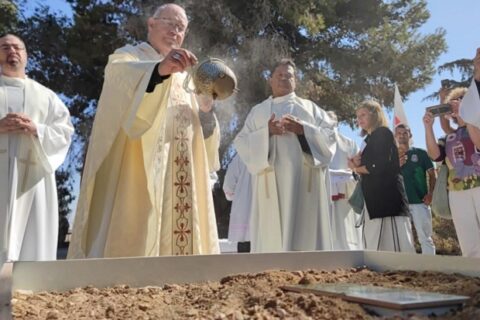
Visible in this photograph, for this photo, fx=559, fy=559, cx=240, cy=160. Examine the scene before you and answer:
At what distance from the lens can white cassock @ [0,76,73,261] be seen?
436 cm

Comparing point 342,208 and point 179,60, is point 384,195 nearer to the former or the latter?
point 179,60

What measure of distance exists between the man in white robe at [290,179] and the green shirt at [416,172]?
1366 millimetres

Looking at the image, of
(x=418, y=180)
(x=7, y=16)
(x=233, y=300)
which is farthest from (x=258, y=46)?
(x=233, y=300)

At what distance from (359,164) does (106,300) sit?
13.2ft

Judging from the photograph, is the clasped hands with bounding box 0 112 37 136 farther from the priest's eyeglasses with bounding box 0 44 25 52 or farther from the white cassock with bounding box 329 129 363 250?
the white cassock with bounding box 329 129 363 250

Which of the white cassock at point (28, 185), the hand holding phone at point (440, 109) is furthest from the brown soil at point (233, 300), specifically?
the white cassock at point (28, 185)

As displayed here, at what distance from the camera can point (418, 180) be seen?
6.17 m

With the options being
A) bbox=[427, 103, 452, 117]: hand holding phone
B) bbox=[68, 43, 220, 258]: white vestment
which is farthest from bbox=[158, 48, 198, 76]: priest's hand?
bbox=[427, 103, 452, 117]: hand holding phone

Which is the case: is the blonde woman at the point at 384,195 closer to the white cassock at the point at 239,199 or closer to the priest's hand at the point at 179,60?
the priest's hand at the point at 179,60

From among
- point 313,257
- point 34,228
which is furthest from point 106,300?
point 34,228

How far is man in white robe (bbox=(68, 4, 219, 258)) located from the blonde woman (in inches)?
75.0

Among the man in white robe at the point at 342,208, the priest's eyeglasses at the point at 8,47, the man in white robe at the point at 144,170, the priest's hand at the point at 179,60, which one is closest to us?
the priest's hand at the point at 179,60

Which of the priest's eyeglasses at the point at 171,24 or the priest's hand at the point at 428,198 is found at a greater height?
the priest's eyeglasses at the point at 171,24

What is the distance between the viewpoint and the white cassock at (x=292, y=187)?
4.96 metres
